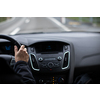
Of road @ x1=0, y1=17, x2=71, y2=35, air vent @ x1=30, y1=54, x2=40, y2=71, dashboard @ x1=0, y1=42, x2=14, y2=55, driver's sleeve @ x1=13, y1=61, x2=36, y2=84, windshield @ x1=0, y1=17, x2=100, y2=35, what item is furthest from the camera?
road @ x1=0, y1=17, x2=71, y2=35

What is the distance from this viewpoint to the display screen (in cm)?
326

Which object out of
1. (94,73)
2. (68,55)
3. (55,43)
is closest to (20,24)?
(55,43)

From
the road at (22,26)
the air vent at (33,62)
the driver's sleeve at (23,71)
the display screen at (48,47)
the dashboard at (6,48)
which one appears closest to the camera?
the driver's sleeve at (23,71)

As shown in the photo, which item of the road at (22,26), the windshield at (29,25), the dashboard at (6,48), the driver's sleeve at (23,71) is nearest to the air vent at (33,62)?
the dashboard at (6,48)

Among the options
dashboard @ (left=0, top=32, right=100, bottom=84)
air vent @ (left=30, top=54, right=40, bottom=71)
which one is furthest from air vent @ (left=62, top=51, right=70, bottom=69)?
air vent @ (left=30, top=54, right=40, bottom=71)

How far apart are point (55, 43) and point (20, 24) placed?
1713 mm

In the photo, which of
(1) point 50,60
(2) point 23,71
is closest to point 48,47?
(1) point 50,60

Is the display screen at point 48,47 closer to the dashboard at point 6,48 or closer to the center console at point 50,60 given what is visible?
the center console at point 50,60

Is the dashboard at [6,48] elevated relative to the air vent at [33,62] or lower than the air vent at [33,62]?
elevated

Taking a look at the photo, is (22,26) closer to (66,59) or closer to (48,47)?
(48,47)

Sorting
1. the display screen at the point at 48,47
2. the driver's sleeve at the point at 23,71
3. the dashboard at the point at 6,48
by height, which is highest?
the driver's sleeve at the point at 23,71

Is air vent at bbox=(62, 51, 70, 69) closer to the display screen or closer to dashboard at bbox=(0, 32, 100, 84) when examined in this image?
dashboard at bbox=(0, 32, 100, 84)

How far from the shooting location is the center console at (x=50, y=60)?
3.15m

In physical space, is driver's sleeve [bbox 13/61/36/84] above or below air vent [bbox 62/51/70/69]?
above
